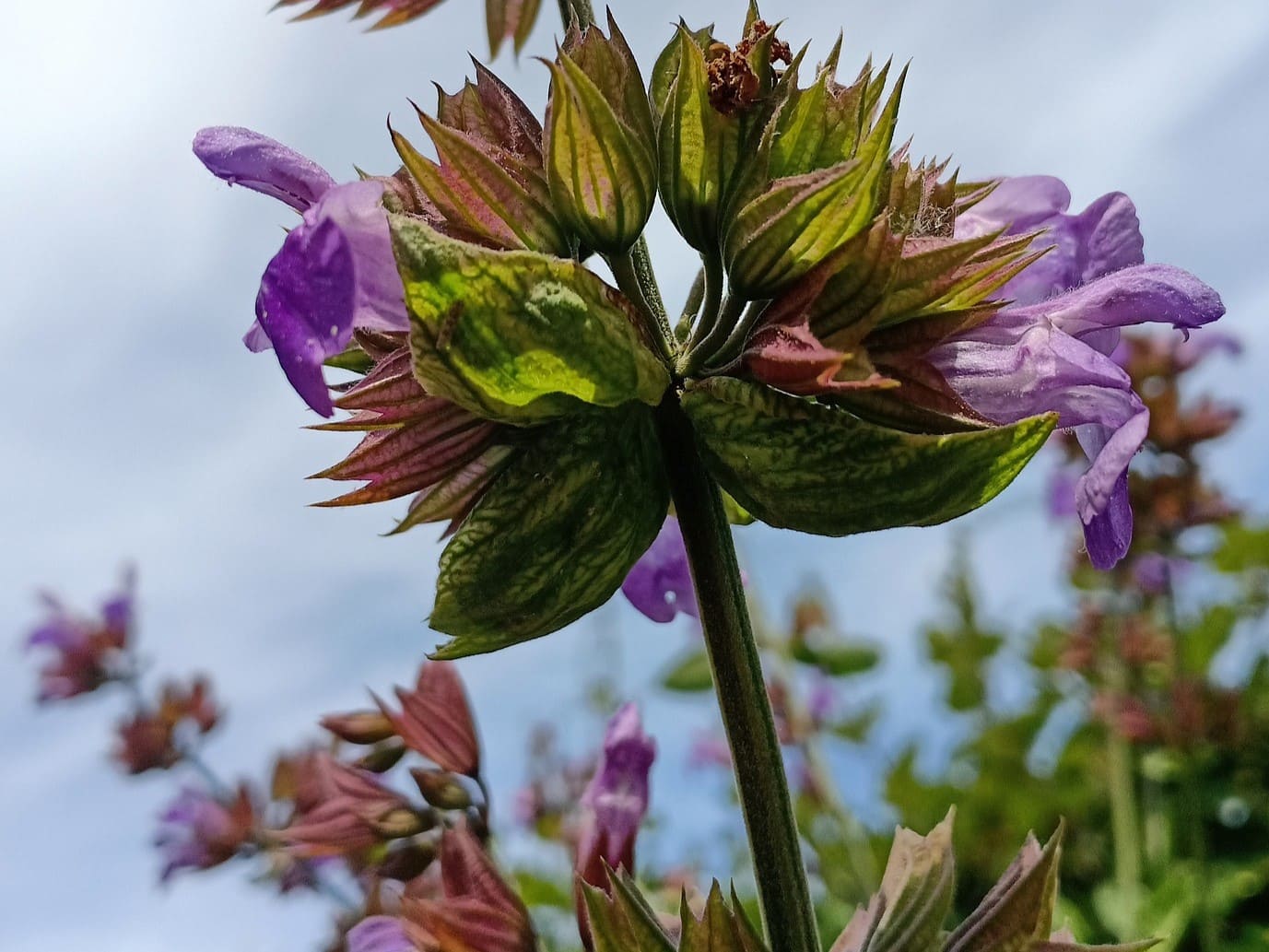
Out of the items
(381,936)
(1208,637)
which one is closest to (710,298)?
(381,936)

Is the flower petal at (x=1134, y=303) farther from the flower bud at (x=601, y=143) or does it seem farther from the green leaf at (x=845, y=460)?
the flower bud at (x=601, y=143)

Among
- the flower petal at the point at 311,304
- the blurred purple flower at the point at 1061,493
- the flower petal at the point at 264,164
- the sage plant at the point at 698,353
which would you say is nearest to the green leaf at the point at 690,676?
the blurred purple flower at the point at 1061,493

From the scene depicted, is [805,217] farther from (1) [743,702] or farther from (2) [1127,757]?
(2) [1127,757]

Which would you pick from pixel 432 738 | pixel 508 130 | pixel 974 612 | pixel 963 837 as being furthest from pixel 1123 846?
pixel 508 130

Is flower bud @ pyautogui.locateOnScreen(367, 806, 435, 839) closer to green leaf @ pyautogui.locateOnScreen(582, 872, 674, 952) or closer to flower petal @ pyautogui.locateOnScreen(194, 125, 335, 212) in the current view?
green leaf @ pyautogui.locateOnScreen(582, 872, 674, 952)

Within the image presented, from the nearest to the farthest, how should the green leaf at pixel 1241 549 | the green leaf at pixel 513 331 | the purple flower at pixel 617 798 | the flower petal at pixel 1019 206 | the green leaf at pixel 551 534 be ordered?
the green leaf at pixel 513 331 → the green leaf at pixel 551 534 → the flower petal at pixel 1019 206 → the purple flower at pixel 617 798 → the green leaf at pixel 1241 549

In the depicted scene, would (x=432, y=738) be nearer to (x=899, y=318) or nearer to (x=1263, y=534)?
(x=899, y=318)
